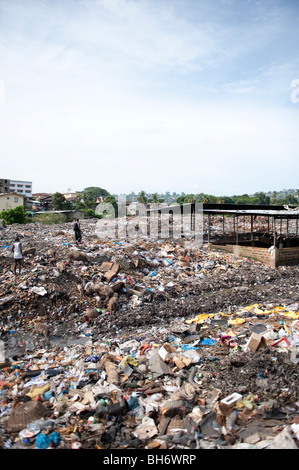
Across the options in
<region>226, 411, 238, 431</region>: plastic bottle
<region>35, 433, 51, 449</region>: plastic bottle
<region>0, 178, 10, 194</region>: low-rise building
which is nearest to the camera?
<region>35, 433, 51, 449</region>: plastic bottle

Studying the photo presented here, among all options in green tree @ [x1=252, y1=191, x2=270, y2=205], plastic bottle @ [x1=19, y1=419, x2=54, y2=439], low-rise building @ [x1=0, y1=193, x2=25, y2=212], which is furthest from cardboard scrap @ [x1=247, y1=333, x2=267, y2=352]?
green tree @ [x1=252, y1=191, x2=270, y2=205]

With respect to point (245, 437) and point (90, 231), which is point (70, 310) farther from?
point (90, 231)

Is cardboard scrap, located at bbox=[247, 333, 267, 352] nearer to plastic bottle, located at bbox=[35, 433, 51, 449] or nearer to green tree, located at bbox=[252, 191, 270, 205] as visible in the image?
plastic bottle, located at bbox=[35, 433, 51, 449]

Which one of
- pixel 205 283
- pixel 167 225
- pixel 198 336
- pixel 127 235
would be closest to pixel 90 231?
pixel 127 235

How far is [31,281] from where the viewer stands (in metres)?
7.93

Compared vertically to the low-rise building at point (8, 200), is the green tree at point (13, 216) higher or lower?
lower

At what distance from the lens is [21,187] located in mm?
65750

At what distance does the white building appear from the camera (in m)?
64.8

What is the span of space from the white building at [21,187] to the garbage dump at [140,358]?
6095 centimetres

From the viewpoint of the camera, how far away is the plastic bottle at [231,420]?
312cm

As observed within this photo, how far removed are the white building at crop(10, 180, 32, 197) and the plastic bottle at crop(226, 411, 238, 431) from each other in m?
68.1

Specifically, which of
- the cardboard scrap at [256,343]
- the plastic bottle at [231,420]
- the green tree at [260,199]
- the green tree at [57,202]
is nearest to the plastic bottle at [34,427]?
the plastic bottle at [231,420]

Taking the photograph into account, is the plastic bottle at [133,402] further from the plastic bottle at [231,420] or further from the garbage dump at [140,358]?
the plastic bottle at [231,420]

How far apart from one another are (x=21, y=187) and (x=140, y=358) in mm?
67725
